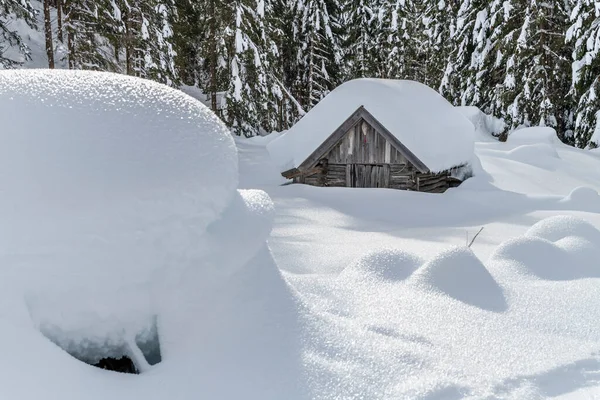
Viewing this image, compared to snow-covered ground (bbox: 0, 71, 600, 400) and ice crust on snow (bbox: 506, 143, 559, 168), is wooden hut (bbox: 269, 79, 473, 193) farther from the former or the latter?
snow-covered ground (bbox: 0, 71, 600, 400)

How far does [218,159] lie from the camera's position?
253 centimetres

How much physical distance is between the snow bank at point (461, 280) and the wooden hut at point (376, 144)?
773cm

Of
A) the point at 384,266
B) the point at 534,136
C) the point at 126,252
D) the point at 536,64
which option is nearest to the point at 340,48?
the point at 536,64

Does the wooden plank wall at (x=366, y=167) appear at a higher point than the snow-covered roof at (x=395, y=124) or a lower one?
lower

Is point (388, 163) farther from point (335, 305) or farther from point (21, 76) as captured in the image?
point (21, 76)

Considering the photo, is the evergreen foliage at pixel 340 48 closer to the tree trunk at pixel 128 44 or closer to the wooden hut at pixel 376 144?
the tree trunk at pixel 128 44

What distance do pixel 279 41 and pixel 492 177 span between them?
1271cm

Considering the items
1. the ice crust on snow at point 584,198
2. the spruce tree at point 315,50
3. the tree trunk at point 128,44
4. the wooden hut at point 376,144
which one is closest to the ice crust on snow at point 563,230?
the ice crust on snow at point 584,198

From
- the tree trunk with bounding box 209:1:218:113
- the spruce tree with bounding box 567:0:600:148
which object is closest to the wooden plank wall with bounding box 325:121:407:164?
the tree trunk with bounding box 209:1:218:113

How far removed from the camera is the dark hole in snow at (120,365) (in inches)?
90.2

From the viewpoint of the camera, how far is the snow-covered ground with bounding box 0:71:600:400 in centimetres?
195

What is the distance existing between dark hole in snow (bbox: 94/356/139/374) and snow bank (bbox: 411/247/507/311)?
7.70ft

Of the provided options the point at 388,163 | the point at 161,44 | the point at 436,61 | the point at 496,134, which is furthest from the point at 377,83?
the point at 436,61

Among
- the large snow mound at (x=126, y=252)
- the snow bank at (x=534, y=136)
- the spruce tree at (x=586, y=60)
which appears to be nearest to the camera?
the large snow mound at (x=126, y=252)
